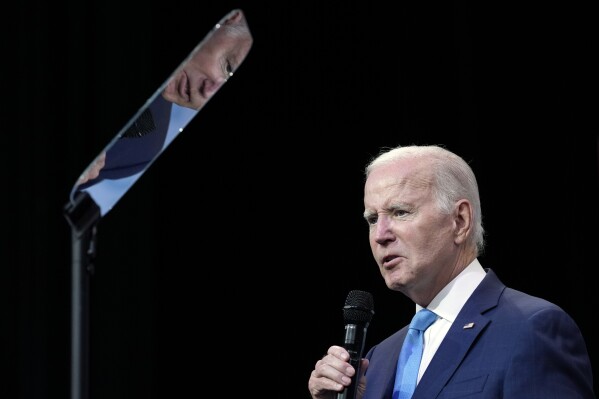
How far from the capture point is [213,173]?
4.15 meters

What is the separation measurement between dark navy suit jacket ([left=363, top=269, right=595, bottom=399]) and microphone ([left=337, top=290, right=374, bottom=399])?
0.17 metres

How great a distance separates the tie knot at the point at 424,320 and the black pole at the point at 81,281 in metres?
1.26

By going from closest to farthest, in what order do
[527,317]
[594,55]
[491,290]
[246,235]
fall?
[527,317]
[491,290]
[594,55]
[246,235]

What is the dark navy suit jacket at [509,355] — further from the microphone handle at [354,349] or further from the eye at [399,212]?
the eye at [399,212]

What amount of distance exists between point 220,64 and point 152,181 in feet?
9.06

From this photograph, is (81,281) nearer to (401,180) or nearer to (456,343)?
(456,343)

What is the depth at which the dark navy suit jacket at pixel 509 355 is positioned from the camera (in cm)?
194

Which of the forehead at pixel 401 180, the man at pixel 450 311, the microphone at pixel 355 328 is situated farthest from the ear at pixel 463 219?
the microphone at pixel 355 328

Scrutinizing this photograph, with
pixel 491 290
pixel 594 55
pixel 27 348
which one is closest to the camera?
pixel 491 290

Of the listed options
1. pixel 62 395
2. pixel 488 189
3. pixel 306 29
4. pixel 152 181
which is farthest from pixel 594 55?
pixel 62 395

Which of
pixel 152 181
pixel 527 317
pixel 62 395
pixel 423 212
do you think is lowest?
pixel 62 395

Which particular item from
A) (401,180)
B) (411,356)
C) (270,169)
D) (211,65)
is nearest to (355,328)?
(411,356)

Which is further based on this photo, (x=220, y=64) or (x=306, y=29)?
(x=306, y=29)

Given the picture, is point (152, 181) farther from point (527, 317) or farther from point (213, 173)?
point (527, 317)
